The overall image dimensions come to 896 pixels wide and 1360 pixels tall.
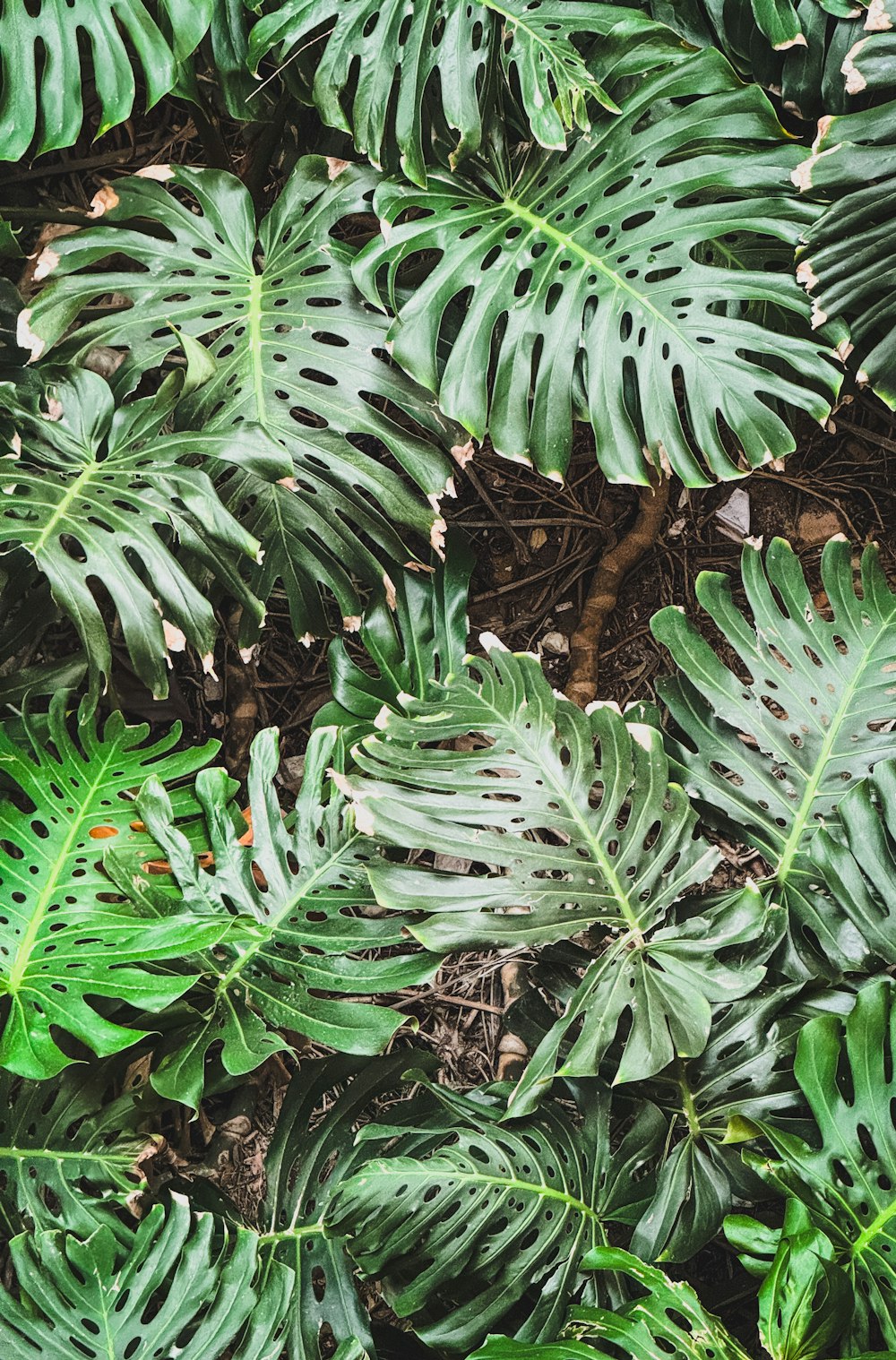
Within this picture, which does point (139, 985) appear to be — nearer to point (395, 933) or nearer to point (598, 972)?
point (395, 933)

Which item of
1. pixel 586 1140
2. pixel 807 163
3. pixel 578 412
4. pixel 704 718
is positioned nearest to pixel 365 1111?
pixel 586 1140

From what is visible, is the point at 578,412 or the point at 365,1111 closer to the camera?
the point at 578,412

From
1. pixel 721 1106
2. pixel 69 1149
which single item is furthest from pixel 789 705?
pixel 69 1149

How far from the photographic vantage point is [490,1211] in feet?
3.27

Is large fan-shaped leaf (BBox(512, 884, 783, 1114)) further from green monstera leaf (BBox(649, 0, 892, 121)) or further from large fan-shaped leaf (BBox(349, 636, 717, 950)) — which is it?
green monstera leaf (BBox(649, 0, 892, 121))

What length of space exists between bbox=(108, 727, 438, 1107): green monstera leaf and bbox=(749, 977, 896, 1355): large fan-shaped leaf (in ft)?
1.20

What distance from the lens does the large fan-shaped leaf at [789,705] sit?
1.10m

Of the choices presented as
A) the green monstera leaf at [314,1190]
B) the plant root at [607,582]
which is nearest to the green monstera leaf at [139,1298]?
the green monstera leaf at [314,1190]

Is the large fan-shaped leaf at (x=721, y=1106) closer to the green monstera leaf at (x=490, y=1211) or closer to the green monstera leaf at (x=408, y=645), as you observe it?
the green monstera leaf at (x=490, y=1211)

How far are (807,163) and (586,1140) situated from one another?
102cm

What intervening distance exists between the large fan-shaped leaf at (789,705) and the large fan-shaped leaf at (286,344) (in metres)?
0.34

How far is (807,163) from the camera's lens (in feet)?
3.49

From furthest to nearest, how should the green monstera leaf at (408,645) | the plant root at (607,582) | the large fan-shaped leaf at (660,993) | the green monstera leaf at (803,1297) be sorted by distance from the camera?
1. the plant root at (607,582)
2. the green monstera leaf at (408,645)
3. the large fan-shaped leaf at (660,993)
4. the green monstera leaf at (803,1297)

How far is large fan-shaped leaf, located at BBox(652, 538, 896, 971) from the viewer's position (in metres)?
1.10
